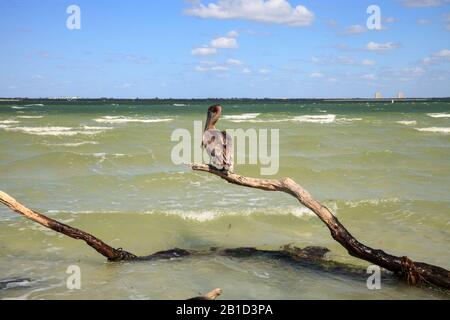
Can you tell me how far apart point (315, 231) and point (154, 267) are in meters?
3.52

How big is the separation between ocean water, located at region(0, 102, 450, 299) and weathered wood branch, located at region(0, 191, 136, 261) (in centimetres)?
21

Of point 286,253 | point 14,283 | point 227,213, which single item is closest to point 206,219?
point 227,213

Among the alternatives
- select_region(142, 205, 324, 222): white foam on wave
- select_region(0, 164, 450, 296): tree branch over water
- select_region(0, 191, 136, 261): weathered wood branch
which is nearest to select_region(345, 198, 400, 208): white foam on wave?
select_region(142, 205, 324, 222): white foam on wave

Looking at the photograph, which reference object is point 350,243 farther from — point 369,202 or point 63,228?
point 369,202

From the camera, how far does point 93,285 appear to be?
19.2 feet

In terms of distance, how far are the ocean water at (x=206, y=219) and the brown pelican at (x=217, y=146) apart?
154cm

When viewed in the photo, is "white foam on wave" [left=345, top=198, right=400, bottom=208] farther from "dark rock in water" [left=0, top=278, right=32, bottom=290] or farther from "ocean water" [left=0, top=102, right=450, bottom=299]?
"dark rock in water" [left=0, top=278, right=32, bottom=290]

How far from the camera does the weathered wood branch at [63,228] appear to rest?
219 inches

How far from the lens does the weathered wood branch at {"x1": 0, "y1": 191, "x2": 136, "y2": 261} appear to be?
219 inches

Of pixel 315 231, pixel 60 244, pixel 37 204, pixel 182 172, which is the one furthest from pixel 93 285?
pixel 182 172

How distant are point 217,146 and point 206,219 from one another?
3.97 m

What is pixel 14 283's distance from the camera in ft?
19.5

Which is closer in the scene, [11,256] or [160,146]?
[11,256]

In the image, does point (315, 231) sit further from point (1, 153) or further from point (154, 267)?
point (1, 153)
